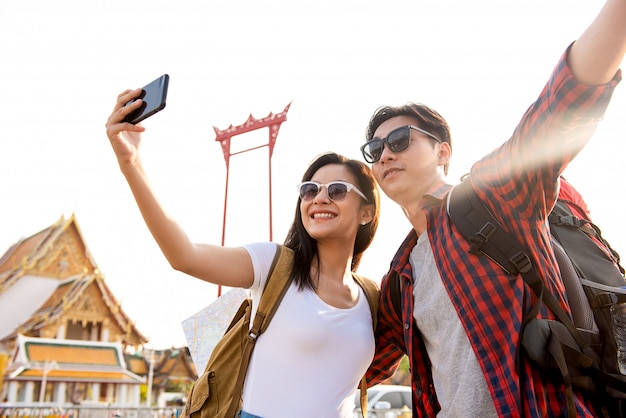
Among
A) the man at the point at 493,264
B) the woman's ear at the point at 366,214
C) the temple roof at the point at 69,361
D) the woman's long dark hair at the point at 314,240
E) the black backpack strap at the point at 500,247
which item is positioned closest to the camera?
the man at the point at 493,264

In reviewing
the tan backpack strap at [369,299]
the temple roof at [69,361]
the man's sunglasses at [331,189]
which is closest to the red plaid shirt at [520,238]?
the tan backpack strap at [369,299]

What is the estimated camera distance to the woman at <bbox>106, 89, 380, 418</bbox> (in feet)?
5.21

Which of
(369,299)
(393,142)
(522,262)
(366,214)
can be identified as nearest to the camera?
(522,262)

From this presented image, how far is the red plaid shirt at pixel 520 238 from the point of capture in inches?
46.8

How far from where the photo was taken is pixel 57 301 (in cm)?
2038

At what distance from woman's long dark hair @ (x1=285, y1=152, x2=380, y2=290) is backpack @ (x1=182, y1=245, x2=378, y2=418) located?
9cm

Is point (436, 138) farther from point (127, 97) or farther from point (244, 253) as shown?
point (127, 97)

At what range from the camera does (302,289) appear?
197 cm

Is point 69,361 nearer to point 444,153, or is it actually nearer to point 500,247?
point 444,153

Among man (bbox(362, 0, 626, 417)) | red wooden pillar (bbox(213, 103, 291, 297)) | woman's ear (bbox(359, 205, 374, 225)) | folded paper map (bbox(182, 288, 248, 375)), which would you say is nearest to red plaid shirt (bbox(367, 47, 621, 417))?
man (bbox(362, 0, 626, 417))

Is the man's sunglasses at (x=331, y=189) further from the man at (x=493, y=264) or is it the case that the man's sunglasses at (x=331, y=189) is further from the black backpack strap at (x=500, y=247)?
the black backpack strap at (x=500, y=247)

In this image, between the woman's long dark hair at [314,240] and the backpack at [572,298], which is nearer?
the backpack at [572,298]

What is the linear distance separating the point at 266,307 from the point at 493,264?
83cm

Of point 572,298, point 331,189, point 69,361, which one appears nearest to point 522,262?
point 572,298
